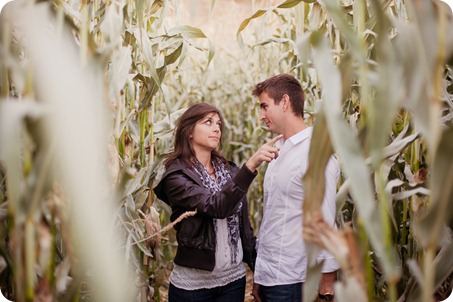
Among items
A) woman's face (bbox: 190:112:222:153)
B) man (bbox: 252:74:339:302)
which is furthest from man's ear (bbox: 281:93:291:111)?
woman's face (bbox: 190:112:222:153)

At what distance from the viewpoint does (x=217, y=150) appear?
67.3 inches

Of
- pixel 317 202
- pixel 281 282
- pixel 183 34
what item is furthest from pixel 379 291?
pixel 183 34

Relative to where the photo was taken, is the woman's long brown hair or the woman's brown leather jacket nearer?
the woman's brown leather jacket

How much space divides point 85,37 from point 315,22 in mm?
1076

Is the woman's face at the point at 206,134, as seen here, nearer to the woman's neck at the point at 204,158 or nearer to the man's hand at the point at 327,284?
the woman's neck at the point at 204,158

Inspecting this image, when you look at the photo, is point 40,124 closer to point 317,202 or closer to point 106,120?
point 106,120

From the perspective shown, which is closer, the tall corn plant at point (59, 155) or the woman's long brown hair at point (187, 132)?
the tall corn plant at point (59, 155)

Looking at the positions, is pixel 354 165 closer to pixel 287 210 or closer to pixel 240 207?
pixel 287 210

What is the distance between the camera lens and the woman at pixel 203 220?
136 centimetres

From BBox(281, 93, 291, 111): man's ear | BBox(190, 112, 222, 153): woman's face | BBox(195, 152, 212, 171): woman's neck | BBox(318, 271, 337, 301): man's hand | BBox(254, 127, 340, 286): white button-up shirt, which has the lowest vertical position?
BBox(318, 271, 337, 301): man's hand

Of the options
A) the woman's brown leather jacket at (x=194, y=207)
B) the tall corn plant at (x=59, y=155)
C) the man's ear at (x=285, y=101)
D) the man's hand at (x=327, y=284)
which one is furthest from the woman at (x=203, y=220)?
the tall corn plant at (x=59, y=155)

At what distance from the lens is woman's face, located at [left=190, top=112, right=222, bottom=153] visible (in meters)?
1.52

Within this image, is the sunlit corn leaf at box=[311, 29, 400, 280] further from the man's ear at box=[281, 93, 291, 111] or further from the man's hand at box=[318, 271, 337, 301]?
the man's ear at box=[281, 93, 291, 111]

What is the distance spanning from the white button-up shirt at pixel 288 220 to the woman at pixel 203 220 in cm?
9
